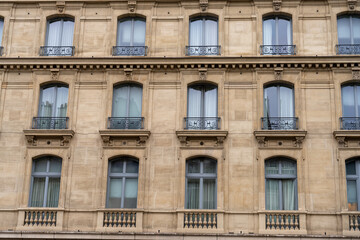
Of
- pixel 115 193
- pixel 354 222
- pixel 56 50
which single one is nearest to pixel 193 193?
pixel 115 193

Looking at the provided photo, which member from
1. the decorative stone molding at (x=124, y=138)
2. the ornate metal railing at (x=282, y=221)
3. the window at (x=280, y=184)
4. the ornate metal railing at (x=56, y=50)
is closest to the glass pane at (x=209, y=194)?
the window at (x=280, y=184)

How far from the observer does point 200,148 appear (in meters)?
26.8

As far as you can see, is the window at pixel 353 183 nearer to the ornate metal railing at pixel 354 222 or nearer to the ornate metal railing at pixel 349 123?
the ornate metal railing at pixel 354 222

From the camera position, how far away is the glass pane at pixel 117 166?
27.2m

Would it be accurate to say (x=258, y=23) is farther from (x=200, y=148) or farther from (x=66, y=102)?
(x=66, y=102)

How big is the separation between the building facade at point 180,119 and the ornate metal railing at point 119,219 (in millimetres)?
59

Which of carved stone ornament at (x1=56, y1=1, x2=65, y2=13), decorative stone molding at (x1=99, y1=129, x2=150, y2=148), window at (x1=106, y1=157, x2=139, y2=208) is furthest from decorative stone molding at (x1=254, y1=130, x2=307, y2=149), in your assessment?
carved stone ornament at (x1=56, y1=1, x2=65, y2=13)

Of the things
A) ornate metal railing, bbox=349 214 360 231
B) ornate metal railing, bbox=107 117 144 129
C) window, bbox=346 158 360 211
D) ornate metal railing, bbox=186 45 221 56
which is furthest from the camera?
ornate metal railing, bbox=186 45 221 56

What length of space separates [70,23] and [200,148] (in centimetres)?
955

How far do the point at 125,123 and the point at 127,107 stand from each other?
0.92 m

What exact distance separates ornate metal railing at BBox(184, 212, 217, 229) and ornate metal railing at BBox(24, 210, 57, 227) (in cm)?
601

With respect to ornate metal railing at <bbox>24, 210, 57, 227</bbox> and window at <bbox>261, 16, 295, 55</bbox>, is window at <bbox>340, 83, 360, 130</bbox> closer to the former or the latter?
window at <bbox>261, 16, 295, 55</bbox>

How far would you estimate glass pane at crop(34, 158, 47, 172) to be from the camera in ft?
90.0

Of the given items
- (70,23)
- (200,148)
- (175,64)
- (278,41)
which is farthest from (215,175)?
(70,23)
